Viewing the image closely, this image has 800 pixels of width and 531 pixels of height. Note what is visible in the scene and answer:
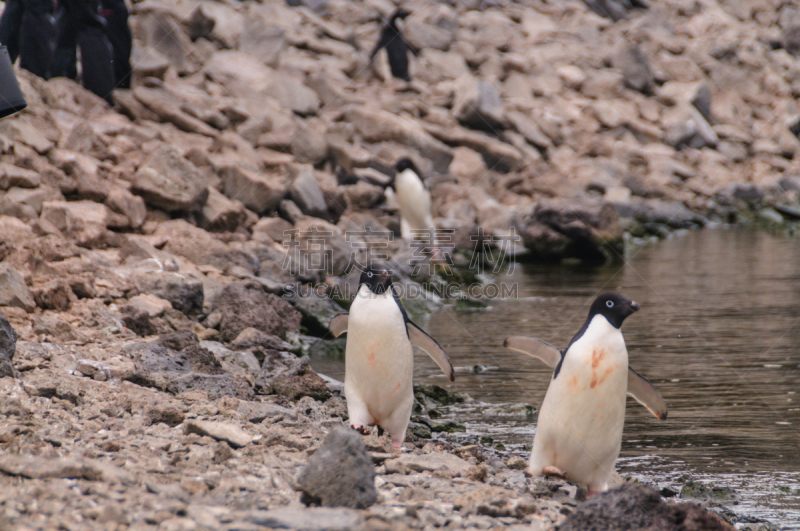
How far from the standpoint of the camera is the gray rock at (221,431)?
346 centimetres

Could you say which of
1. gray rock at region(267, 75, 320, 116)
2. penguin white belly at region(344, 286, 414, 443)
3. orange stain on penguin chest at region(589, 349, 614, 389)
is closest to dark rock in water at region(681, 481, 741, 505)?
orange stain on penguin chest at region(589, 349, 614, 389)

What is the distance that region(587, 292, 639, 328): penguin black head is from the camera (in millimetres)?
3807

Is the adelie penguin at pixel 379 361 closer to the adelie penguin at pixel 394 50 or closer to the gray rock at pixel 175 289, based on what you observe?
the gray rock at pixel 175 289

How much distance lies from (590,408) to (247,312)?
3.78 meters

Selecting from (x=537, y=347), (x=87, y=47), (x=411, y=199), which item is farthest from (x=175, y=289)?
(x=411, y=199)

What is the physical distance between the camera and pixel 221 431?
3523mm

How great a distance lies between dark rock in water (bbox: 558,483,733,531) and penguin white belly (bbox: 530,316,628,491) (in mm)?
Answer: 1120

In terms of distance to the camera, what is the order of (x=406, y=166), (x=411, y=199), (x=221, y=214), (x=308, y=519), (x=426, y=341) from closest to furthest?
(x=308, y=519)
(x=426, y=341)
(x=221, y=214)
(x=411, y=199)
(x=406, y=166)

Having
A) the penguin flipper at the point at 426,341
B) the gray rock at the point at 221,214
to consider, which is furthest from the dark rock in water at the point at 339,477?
the gray rock at the point at 221,214

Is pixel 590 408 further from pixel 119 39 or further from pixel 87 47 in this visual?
pixel 119 39

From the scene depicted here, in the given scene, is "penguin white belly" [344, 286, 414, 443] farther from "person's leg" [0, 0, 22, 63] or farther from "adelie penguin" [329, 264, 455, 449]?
"person's leg" [0, 0, 22, 63]

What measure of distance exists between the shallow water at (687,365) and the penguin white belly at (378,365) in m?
0.81

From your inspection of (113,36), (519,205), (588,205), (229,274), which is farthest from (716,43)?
(229,274)

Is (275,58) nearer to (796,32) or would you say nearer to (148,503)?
(148,503)
